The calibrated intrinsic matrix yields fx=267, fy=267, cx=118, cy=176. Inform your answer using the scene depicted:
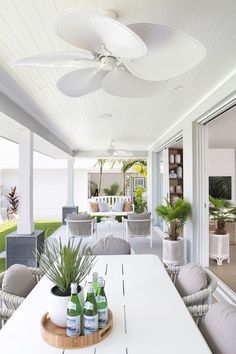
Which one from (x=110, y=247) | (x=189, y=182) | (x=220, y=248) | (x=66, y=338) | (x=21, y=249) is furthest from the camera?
(x=220, y=248)

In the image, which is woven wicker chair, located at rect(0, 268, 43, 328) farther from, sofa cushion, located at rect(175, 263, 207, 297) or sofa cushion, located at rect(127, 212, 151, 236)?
sofa cushion, located at rect(127, 212, 151, 236)

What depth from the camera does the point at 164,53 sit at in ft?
4.92

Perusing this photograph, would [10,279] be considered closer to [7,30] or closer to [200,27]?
[7,30]

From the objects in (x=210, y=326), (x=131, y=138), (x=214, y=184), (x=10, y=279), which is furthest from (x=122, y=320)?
(x=214, y=184)

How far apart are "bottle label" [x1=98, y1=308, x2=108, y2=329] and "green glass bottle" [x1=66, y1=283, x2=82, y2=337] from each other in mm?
111

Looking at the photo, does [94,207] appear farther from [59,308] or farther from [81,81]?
[59,308]

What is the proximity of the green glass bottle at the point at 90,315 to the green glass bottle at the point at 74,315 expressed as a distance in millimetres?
29

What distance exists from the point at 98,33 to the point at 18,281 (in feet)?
5.84

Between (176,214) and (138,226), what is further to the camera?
(138,226)

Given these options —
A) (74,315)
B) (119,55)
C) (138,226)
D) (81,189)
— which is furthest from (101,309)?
(81,189)

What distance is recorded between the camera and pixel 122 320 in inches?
57.0

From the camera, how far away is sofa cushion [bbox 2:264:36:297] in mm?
1950

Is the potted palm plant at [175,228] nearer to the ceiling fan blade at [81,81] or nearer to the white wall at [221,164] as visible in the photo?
the ceiling fan blade at [81,81]

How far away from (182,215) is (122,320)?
10.4 feet
